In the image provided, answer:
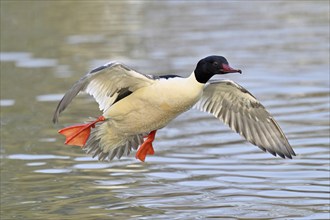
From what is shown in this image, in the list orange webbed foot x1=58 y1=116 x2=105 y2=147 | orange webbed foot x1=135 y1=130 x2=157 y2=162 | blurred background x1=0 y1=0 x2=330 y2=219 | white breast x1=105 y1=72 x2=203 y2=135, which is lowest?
blurred background x1=0 y1=0 x2=330 y2=219

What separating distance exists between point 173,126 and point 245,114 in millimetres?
3975

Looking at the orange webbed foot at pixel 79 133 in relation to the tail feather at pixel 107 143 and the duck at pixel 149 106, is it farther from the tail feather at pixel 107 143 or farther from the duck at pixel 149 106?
the tail feather at pixel 107 143

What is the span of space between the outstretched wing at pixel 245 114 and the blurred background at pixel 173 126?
2.06ft

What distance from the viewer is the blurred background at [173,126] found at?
36.2 ft

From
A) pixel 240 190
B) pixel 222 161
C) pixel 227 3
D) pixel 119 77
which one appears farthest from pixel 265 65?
pixel 227 3

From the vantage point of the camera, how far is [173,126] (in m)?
15.2

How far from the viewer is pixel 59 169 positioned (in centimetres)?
1265

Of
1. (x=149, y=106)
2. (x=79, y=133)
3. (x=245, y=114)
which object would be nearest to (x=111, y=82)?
(x=149, y=106)

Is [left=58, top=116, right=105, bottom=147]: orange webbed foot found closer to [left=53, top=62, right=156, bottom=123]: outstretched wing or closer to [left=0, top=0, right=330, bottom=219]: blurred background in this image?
[left=53, top=62, right=156, bottom=123]: outstretched wing

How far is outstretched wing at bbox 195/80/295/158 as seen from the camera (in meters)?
10.9

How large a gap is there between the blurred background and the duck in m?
0.64

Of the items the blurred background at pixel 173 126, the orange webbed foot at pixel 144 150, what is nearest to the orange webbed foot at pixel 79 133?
the orange webbed foot at pixel 144 150

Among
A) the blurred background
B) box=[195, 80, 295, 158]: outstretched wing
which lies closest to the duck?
Result: box=[195, 80, 295, 158]: outstretched wing

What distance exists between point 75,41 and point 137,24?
343 cm
